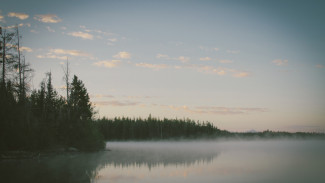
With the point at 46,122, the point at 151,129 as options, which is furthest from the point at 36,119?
the point at 151,129

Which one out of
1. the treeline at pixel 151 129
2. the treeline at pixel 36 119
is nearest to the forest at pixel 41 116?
the treeline at pixel 36 119

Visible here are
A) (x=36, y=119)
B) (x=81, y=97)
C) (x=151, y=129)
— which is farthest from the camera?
(x=151, y=129)

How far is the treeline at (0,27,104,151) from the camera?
36.7 m

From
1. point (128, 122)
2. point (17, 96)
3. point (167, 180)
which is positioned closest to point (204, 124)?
point (128, 122)

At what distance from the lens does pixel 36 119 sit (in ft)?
137

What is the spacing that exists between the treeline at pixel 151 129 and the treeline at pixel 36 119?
66.8 metres

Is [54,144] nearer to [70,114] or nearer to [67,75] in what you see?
[70,114]

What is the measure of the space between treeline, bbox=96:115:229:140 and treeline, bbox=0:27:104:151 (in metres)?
66.8

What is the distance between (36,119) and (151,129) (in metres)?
95.1

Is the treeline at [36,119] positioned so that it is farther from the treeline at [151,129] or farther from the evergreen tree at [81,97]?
the treeline at [151,129]

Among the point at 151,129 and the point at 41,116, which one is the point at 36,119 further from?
the point at 151,129

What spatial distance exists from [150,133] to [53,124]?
90557 mm

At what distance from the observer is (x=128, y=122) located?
130250 mm

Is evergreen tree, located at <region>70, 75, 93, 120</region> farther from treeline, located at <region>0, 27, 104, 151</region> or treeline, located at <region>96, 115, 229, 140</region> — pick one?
treeline, located at <region>96, 115, 229, 140</region>
